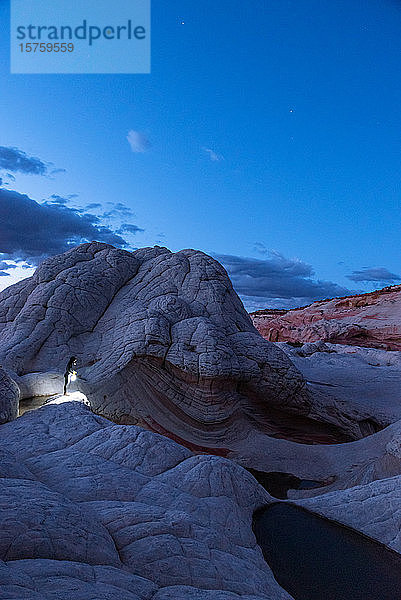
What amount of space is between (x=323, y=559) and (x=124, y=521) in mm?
1573

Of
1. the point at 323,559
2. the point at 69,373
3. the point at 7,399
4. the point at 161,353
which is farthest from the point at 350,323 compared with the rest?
the point at 323,559

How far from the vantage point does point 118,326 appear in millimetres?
8055

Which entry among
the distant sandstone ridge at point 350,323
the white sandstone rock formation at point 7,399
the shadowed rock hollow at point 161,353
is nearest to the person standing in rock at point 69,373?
the shadowed rock hollow at point 161,353

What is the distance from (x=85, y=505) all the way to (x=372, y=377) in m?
10.1

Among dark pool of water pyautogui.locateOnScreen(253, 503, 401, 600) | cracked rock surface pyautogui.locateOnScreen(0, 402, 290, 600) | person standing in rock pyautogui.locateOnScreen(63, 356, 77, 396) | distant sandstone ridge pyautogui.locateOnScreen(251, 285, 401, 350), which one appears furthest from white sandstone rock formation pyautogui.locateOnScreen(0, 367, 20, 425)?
distant sandstone ridge pyautogui.locateOnScreen(251, 285, 401, 350)

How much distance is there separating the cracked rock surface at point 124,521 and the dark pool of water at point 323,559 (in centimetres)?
16

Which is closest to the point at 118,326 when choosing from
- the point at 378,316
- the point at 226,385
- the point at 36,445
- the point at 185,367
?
the point at 185,367

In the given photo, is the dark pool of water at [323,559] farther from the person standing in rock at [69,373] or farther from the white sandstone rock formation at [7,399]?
the person standing in rock at [69,373]

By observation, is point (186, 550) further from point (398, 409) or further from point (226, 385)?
point (398, 409)

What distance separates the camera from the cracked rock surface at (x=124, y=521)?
186 centimetres

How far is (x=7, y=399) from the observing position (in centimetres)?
514

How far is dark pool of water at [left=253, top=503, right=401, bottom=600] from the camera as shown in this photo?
104 inches

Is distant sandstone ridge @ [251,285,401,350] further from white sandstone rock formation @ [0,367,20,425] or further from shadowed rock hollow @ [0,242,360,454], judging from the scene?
white sandstone rock formation @ [0,367,20,425]

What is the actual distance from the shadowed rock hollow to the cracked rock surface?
2.85m
